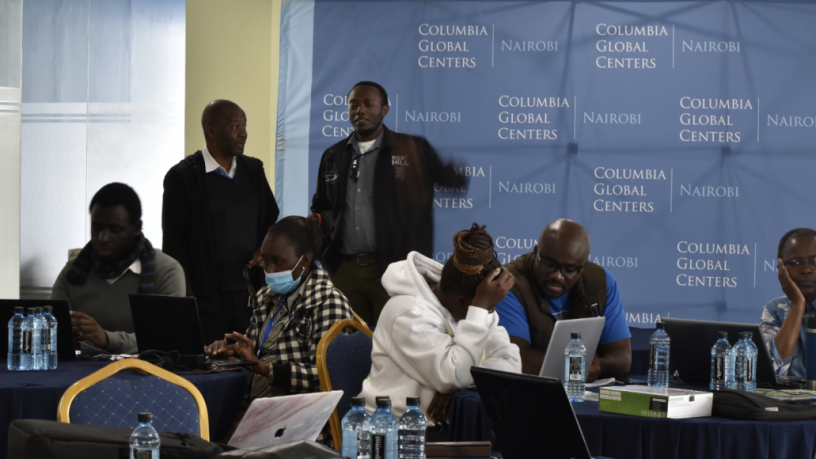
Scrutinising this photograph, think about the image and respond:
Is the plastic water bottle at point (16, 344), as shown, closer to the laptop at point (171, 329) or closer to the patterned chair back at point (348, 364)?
the laptop at point (171, 329)

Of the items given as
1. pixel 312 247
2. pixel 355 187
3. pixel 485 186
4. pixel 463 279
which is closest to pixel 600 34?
pixel 485 186

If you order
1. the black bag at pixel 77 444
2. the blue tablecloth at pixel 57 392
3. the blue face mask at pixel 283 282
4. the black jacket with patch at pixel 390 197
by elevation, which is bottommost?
the blue tablecloth at pixel 57 392

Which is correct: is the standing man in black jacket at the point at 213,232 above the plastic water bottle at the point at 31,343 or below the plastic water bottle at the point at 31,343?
above

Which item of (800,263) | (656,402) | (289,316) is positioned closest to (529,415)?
(656,402)

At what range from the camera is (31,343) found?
10.3 feet

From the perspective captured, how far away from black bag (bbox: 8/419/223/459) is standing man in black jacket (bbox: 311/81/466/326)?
3.28 metres

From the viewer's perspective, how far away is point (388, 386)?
9.21 ft

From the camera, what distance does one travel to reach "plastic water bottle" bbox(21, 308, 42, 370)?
10.3 feet

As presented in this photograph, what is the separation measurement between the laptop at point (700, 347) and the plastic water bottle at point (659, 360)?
122 millimetres

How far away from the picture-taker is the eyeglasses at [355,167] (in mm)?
4953

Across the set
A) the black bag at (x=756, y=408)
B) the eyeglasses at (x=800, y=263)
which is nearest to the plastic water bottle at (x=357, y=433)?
the black bag at (x=756, y=408)

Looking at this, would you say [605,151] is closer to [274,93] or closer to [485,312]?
[274,93]

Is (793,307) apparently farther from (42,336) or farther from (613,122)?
(42,336)

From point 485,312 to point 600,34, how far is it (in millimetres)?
3170
